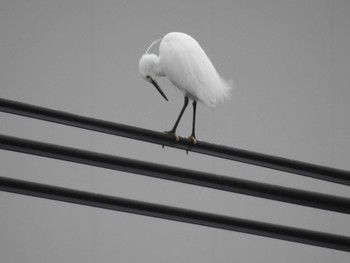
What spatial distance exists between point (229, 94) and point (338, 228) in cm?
250

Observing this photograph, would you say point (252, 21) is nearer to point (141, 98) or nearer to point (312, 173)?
point (141, 98)

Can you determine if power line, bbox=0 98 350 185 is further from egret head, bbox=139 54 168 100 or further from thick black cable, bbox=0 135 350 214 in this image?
egret head, bbox=139 54 168 100

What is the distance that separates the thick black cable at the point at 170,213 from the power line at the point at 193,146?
140mm

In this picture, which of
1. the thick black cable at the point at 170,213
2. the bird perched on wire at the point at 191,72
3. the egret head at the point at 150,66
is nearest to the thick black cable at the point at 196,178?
the thick black cable at the point at 170,213

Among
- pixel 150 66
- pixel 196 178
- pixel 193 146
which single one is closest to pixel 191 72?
pixel 150 66

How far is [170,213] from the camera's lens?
87cm

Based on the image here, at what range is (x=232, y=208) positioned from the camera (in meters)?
4.73

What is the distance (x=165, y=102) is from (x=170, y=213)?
375cm

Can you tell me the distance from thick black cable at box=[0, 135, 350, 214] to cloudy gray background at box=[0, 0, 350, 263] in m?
3.55

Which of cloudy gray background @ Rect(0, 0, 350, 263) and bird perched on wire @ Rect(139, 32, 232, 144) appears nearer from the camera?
bird perched on wire @ Rect(139, 32, 232, 144)

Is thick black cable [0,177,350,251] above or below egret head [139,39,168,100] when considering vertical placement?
below

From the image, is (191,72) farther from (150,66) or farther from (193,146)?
(193,146)

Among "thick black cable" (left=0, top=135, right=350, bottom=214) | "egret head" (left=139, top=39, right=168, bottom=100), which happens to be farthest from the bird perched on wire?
"thick black cable" (left=0, top=135, right=350, bottom=214)

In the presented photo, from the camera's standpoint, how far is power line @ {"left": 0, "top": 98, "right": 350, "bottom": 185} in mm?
965
